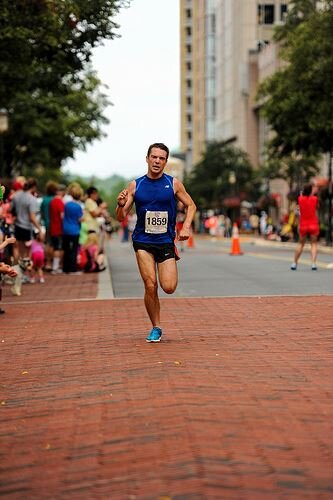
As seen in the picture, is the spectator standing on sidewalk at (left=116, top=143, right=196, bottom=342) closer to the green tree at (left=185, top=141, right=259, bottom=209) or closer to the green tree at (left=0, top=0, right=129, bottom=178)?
the green tree at (left=0, top=0, right=129, bottom=178)

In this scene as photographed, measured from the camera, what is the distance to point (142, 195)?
11.5 metres

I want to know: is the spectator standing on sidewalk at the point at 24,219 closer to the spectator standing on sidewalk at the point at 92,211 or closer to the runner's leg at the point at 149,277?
the spectator standing on sidewalk at the point at 92,211

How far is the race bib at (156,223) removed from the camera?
11586mm

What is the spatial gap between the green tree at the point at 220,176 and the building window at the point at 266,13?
62.6 feet

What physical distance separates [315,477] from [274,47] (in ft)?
346

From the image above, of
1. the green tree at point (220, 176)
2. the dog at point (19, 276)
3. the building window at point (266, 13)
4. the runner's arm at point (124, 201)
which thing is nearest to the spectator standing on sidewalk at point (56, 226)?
the dog at point (19, 276)

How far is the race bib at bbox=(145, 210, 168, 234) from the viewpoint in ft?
38.0

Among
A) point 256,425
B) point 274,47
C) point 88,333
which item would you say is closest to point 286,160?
point 274,47

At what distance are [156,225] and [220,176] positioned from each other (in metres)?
101

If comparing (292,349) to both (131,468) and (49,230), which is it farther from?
(49,230)

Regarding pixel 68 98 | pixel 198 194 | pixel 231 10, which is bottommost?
pixel 198 194

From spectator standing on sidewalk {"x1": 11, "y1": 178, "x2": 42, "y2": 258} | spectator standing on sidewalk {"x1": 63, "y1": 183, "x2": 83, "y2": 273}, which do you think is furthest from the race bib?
spectator standing on sidewalk {"x1": 63, "y1": 183, "x2": 83, "y2": 273}

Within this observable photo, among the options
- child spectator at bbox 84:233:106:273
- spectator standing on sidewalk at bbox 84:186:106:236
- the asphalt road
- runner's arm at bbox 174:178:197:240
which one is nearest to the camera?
runner's arm at bbox 174:178:197:240

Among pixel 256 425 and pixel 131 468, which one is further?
pixel 256 425
